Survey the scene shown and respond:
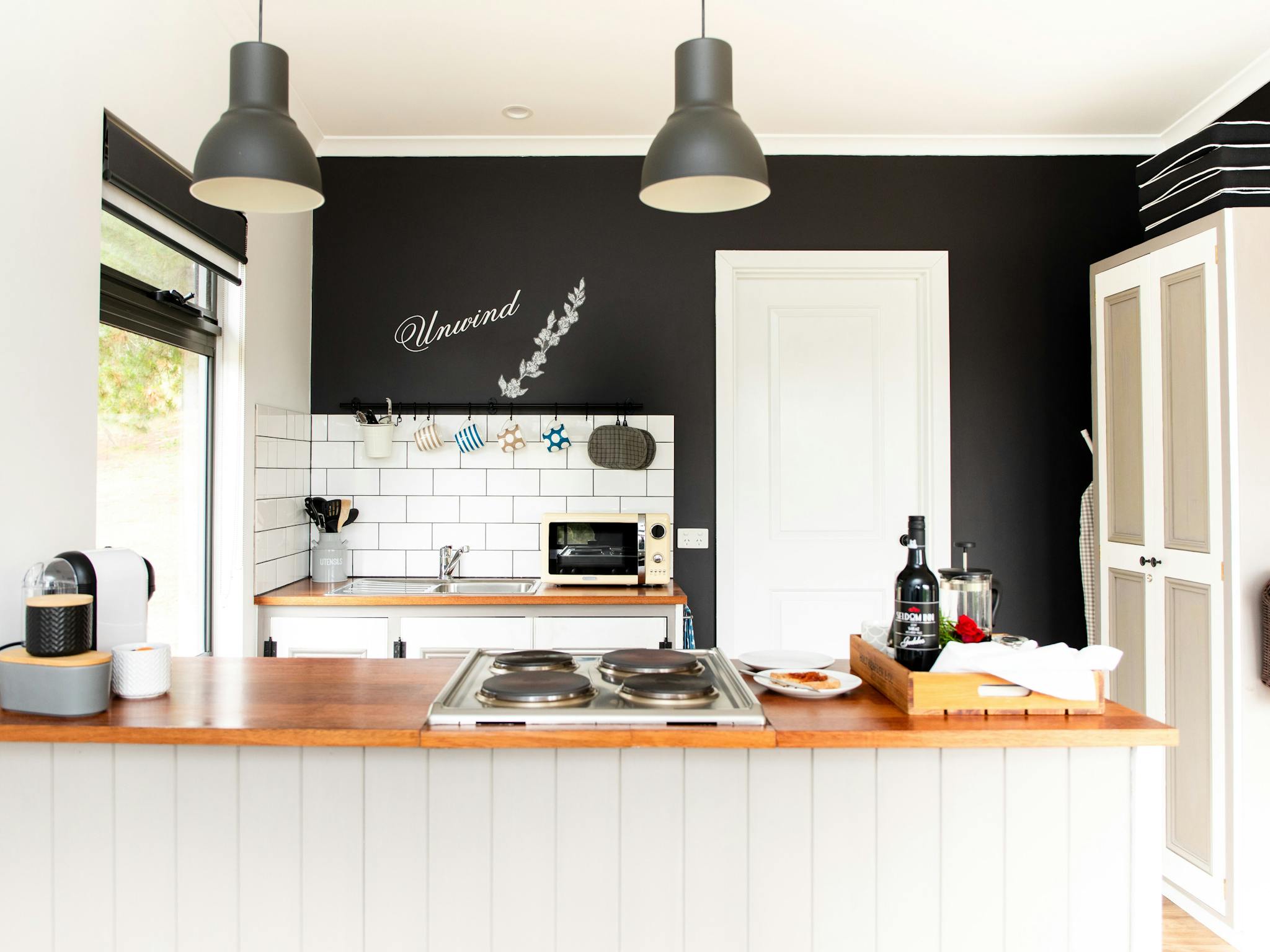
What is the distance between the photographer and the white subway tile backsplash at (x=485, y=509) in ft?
12.1

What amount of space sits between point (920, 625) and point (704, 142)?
1005 millimetres

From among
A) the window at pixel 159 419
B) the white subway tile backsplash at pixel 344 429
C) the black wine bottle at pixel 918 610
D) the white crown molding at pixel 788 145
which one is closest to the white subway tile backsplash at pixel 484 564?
the white subway tile backsplash at pixel 344 429

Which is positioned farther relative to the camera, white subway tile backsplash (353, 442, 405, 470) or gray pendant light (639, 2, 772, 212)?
white subway tile backsplash (353, 442, 405, 470)

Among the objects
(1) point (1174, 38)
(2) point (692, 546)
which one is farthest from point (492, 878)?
(1) point (1174, 38)

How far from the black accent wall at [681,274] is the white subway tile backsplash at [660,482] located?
0.06 meters

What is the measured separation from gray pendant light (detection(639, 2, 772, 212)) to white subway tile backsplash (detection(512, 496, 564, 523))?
2002 millimetres

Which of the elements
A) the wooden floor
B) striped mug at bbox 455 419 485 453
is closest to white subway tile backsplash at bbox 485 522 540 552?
striped mug at bbox 455 419 485 453

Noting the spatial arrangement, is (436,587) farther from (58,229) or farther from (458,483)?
(58,229)

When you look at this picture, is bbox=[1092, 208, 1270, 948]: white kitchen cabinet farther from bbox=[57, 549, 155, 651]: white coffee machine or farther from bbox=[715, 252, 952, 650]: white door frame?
bbox=[57, 549, 155, 651]: white coffee machine

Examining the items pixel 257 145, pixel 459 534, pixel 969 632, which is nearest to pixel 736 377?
pixel 459 534

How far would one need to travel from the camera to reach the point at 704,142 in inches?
65.4

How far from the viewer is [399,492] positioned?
3.70 m

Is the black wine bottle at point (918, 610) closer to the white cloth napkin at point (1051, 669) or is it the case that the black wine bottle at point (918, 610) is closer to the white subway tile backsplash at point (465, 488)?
the white cloth napkin at point (1051, 669)

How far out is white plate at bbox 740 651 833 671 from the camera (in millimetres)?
1931
